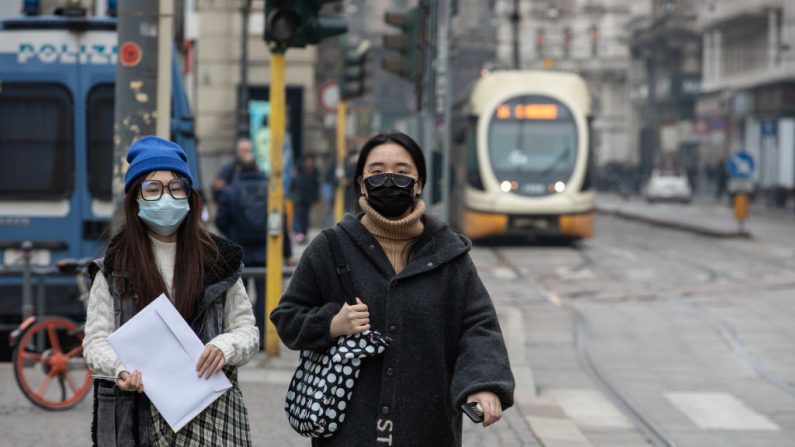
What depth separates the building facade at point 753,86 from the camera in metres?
61.8

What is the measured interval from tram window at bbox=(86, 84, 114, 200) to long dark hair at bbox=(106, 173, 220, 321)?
29.7ft

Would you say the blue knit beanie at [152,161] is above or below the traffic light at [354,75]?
below

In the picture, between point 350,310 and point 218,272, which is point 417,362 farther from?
point 218,272

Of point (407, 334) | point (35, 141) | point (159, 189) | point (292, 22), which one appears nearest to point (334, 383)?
point (407, 334)

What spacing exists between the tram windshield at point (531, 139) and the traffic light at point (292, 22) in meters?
16.7

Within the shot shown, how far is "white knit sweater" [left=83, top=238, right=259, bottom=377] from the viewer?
4.52 metres

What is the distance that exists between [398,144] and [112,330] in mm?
970

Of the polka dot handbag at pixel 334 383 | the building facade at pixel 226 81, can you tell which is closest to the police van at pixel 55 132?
the polka dot handbag at pixel 334 383

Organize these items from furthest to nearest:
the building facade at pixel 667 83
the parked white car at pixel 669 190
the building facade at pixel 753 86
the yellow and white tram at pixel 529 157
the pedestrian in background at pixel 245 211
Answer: the building facade at pixel 667 83 → the parked white car at pixel 669 190 → the building facade at pixel 753 86 → the yellow and white tram at pixel 529 157 → the pedestrian in background at pixel 245 211

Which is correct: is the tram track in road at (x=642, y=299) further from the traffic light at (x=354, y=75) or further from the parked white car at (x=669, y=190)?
the parked white car at (x=669, y=190)

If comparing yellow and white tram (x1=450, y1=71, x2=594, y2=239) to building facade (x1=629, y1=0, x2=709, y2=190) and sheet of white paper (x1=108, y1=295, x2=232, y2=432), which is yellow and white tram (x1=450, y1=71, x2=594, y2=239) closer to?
sheet of white paper (x1=108, y1=295, x2=232, y2=432)

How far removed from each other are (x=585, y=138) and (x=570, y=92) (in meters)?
0.90

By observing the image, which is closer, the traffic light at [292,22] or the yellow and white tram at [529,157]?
the traffic light at [292,22]

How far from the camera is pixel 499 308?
16875 mm
